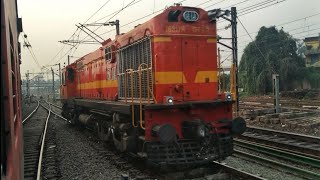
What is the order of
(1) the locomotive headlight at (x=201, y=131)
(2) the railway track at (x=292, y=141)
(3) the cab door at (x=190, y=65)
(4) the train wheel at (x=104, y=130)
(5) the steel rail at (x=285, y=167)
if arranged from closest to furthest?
(5) the steel rail at (x=285, y=167) < (1) the locomotive headlight at (x=201, y=131) < (3) the cab door at (x=190, y=65) < (2) the railway track at (x=292, y=141) < (4) the train wheel at (x=104, y=130)

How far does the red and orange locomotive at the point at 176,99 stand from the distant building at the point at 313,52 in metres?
45.0

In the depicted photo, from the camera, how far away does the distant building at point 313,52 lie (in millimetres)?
51219

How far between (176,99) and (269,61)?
35.8 metres

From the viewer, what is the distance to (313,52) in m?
51.4

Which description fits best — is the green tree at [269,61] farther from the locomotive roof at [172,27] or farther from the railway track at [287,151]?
the locomotive roof at [172,27]

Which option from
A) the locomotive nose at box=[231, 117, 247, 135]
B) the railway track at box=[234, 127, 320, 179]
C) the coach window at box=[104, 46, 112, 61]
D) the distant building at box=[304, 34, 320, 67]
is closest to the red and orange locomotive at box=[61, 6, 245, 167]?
the locomotive nose at box=[231, 117, 247, 135]

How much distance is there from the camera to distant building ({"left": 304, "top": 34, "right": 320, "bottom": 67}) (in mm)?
51219

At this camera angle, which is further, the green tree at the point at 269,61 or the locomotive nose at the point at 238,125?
the green tree at the point at 269,61

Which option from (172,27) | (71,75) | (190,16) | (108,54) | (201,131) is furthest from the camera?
(71,75)

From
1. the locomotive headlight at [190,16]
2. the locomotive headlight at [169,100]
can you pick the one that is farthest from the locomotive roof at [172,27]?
the locomotive headlight at [169,100]

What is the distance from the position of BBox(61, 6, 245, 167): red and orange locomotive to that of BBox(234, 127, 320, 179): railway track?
4.44 feet

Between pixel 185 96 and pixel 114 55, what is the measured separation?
11.1 feet

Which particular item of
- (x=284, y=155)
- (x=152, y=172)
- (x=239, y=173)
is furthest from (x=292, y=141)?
(x=152, y=172)

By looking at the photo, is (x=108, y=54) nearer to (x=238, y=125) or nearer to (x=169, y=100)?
(x=169, y=100)
